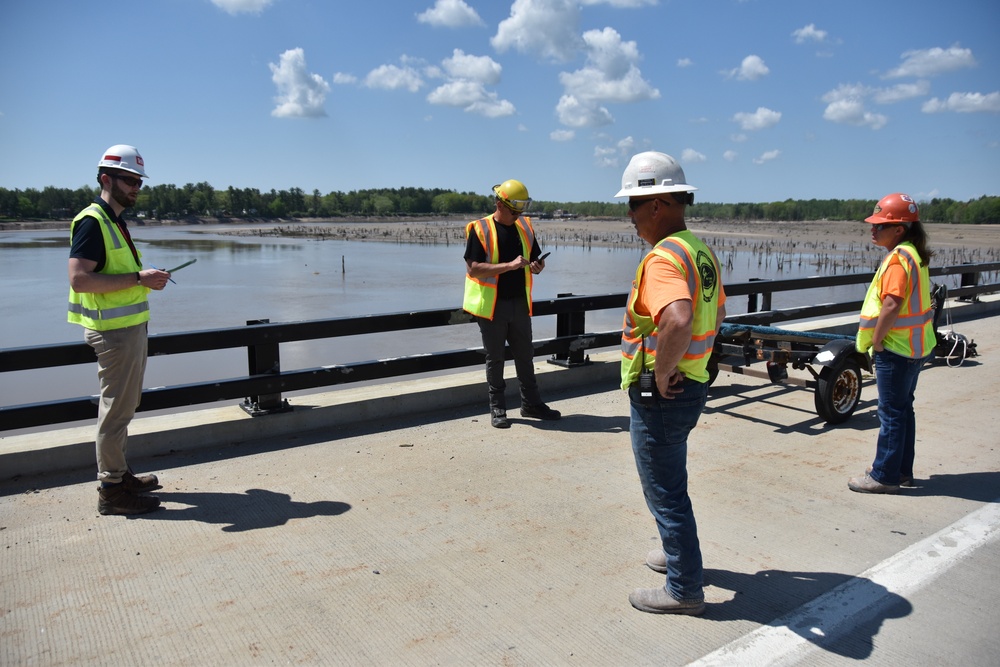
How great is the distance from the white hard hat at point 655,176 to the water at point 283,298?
7.49m

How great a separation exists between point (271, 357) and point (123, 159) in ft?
6.53

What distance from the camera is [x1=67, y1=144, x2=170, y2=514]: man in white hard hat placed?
4.21 metres

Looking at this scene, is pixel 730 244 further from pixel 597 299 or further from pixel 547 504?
pixel 547 504

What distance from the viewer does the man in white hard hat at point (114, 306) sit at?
4.21 m

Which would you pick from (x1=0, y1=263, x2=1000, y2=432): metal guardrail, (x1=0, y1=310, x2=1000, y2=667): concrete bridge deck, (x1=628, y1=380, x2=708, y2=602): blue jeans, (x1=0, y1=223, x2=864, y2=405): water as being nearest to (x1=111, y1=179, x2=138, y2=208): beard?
(x1=0, y1=263, x2=1000, y2=432): metal guardrail

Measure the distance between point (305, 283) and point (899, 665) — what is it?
2005 cm

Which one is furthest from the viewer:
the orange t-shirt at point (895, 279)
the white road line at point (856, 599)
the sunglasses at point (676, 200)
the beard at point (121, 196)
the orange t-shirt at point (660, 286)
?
the orange t-shirt at point (895, 279)

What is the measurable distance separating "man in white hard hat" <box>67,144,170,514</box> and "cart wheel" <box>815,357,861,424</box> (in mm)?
5125

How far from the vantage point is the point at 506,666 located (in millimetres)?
3021

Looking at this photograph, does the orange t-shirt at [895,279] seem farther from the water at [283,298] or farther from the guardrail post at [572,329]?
the water at [283,298]

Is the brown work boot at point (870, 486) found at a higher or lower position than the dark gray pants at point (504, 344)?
lower

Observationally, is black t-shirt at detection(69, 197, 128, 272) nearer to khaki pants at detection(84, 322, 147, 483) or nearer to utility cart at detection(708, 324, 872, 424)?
khaki pants at detection(84, 322, 147, 483)

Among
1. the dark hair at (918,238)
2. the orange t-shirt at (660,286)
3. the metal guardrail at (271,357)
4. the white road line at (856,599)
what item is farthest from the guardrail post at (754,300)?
the orange t-shirt at (660,286)

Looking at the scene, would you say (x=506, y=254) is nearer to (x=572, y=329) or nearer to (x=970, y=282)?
(x=572, y=329)
